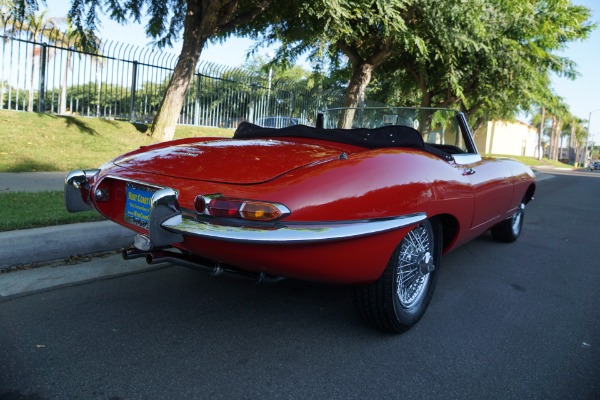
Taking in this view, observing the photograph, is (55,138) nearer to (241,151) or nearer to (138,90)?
(138,90)

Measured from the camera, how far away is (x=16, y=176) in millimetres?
6660

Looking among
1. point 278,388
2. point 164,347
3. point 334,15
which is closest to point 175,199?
point 164,347

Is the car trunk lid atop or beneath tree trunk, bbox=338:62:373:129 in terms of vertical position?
beneath

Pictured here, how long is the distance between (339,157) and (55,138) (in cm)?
839

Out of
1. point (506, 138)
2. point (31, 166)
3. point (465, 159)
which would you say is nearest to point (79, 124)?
point (31, 166)

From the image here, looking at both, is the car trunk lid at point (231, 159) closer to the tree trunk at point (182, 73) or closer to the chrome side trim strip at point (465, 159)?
the chrome side trim strip at point (465, 159)

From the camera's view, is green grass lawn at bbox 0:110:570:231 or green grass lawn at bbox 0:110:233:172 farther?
green grass lawn at bbox 0:110:233:172

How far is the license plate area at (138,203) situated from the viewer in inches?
103

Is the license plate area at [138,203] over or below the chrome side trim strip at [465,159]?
below

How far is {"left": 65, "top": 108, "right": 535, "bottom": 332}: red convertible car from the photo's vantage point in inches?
86.9

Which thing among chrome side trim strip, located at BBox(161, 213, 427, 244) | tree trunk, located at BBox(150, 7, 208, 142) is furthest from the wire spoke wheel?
tree trunk, located at BBox(150, 7, 208, 142)

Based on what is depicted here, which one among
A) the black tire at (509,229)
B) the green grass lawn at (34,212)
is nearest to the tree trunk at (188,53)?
the green grass lawn at (34,212)

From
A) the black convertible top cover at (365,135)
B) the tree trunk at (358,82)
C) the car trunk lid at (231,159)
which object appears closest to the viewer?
the car trunk lid at (231,159)

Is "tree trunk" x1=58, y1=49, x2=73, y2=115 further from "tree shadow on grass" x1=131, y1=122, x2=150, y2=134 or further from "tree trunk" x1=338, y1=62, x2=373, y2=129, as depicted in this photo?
"tree trunk" x1=338, y1=62, x2=373, y2=129
